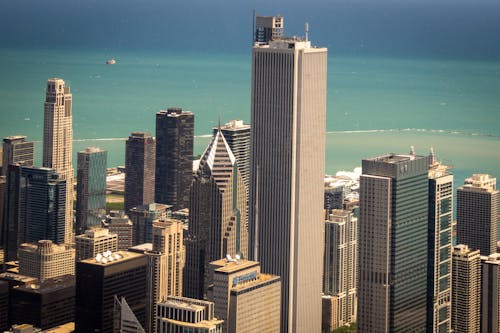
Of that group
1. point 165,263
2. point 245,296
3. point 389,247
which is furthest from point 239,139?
point 245,296

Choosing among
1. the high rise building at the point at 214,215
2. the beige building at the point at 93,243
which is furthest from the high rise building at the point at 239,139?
the beige building at the point at 93,243

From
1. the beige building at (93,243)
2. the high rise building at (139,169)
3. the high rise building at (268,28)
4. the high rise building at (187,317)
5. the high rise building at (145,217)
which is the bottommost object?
the high rise building at (187,317)

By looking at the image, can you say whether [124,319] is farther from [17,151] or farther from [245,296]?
[17,151]

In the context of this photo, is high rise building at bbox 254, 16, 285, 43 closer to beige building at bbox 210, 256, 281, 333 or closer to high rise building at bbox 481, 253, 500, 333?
beige building at bbox 210, 256, 281, 333

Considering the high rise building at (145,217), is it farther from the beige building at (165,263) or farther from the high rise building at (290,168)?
the high rise building at (290,168)

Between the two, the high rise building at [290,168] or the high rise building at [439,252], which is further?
the high rise building at [439,252]

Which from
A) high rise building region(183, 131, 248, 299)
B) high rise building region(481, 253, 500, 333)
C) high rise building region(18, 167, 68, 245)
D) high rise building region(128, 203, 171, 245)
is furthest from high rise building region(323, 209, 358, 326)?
high rise building region(18, 167, 68, 245)

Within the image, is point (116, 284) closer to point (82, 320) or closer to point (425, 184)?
point (82, 320)
